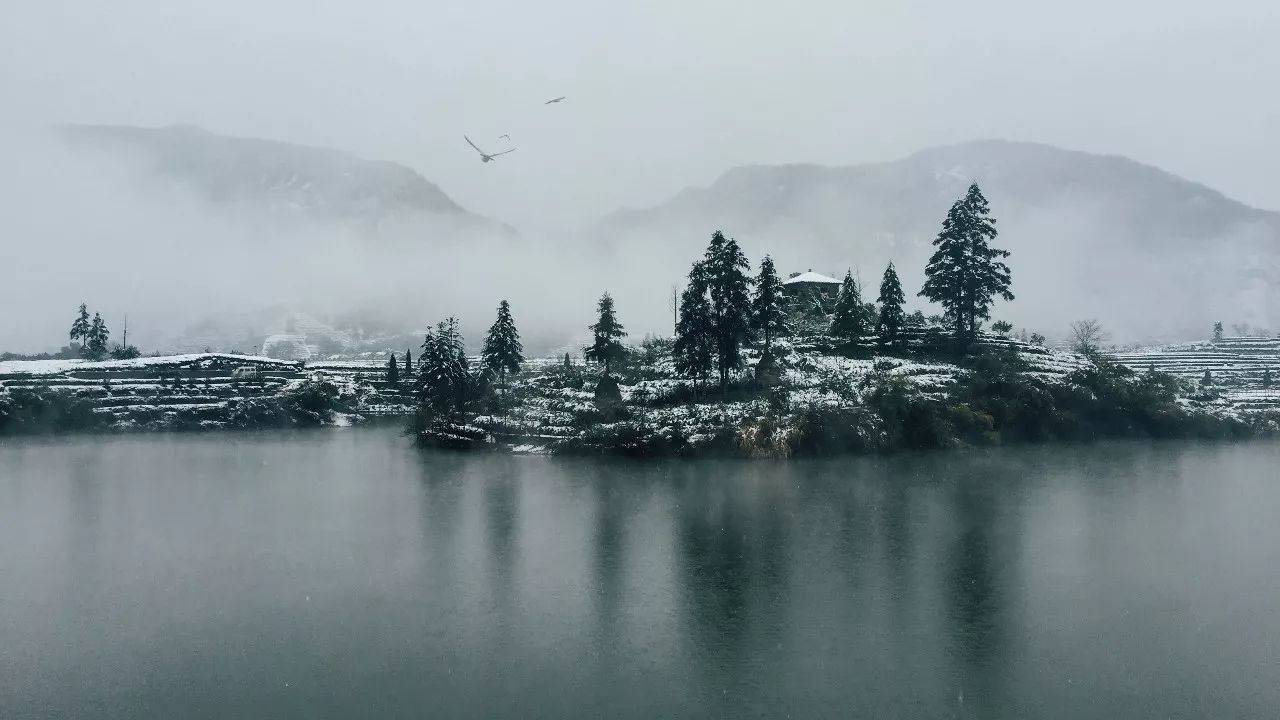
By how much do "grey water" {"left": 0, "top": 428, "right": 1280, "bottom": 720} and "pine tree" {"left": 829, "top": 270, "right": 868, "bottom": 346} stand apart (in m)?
24.6

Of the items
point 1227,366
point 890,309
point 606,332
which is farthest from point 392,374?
point 1227,366

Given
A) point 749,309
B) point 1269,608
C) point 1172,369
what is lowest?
point 1269,608

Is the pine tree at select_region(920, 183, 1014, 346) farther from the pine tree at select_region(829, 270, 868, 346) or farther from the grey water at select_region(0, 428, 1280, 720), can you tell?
the grey water at select_region(0, 428, 1280, 720)

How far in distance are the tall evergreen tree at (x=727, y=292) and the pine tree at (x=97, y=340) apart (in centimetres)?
9874

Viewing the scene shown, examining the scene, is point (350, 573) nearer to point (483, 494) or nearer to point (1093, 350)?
point (483, 494)

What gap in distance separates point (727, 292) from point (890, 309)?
1870cm

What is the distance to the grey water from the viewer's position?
19531 mm

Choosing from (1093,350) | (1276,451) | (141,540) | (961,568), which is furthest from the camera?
(1093,350)

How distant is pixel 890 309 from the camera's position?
241 feet

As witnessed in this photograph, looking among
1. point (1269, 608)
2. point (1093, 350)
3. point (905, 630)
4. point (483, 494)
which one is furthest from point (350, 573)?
point (1093, 350)

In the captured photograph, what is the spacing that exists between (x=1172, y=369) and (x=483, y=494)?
287ft

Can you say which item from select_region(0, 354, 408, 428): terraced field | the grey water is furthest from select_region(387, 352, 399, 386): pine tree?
the grey water

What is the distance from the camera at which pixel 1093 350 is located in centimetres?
8412

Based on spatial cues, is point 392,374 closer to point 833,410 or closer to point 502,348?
point 502,348
